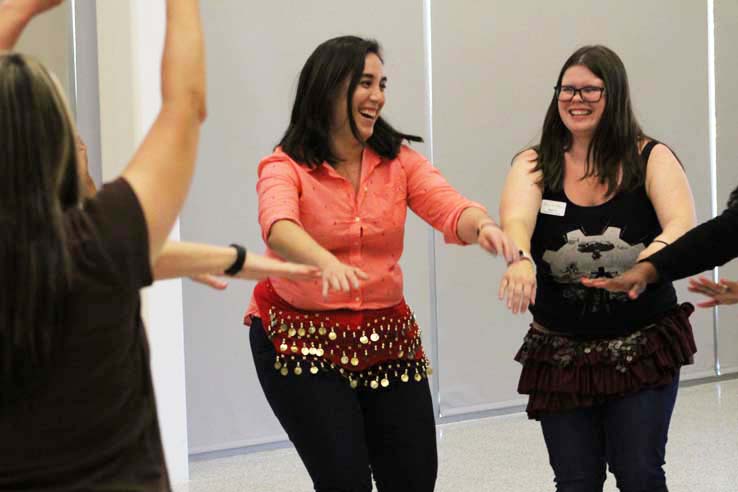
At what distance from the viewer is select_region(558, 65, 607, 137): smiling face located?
3113 mm

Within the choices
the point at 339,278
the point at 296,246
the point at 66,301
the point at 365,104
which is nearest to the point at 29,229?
the point at 66,301

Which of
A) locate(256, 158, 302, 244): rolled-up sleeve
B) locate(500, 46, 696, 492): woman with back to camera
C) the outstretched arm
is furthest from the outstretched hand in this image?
locate(500, 46, 696, 492): woman with back to camera

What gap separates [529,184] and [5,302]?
195 centimetres

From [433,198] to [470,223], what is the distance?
0.20 meters

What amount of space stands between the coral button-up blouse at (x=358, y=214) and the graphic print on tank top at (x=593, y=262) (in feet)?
1.03

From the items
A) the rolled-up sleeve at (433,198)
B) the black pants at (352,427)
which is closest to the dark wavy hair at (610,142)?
the rolled-up sleeve at (433,198)

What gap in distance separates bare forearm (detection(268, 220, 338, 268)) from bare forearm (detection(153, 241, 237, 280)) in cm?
49

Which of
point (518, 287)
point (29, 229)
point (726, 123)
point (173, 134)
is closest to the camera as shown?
point (29, 229)

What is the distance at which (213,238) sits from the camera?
5383 mm

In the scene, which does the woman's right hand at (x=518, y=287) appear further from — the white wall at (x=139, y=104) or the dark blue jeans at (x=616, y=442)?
the white wall at (x=139, y=104)

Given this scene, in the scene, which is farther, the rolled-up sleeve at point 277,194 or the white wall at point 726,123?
the white wall at point 726,123

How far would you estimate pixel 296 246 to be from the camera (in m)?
2.59

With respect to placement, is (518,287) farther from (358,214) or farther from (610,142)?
(610,142)

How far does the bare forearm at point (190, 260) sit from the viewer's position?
1868mm
